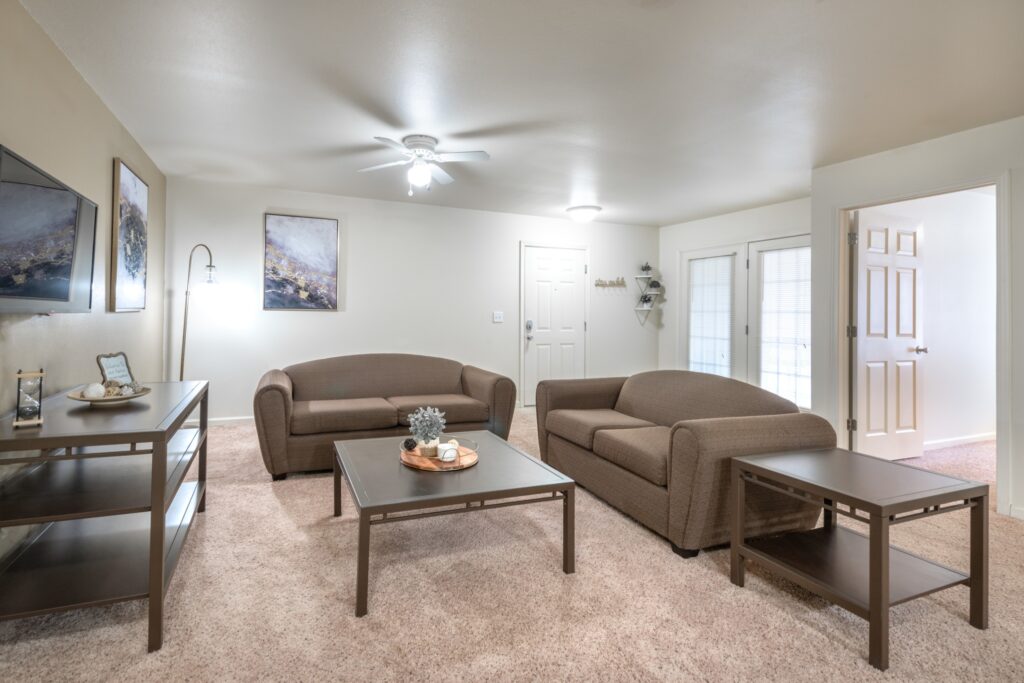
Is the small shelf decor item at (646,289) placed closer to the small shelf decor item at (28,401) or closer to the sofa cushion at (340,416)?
the sofa cushion at (340,416)

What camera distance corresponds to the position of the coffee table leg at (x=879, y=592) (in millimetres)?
1582

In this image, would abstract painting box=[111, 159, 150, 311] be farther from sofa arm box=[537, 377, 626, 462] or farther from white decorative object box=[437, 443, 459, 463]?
sofa arm box=[537, 377, 626, 462]

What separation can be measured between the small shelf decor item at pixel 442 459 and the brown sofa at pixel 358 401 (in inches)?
50.6

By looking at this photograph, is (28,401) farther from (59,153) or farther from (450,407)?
(450,407)

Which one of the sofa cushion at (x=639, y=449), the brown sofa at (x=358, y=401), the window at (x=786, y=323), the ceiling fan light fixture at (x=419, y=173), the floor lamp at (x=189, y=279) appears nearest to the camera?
the sofa cushion at (x=639, y=449)

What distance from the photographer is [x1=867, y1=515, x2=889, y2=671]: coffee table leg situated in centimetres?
158

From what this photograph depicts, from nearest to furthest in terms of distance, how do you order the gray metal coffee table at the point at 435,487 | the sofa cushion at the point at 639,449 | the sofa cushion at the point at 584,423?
the gray metal coffee table at the point at 435,487, the sofa cushion at the point at 639,449, the sofa cushion at the point at 584,423

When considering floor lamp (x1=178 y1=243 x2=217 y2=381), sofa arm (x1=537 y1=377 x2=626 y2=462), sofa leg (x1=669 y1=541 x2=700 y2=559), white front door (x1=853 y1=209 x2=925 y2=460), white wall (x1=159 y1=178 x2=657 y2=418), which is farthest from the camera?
white wall (x1=159 y1=178 x2=657 y2=418)

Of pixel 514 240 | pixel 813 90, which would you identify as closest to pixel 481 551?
pixel 813 90

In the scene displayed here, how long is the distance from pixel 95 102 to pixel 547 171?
2900mm

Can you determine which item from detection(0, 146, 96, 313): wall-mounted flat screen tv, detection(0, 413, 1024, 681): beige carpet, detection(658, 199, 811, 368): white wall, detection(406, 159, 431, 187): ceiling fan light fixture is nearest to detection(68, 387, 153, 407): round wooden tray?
detection(0, 146, 96, 313): wall-mounted flat screen tv

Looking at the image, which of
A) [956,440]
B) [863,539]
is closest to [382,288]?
[863,539]

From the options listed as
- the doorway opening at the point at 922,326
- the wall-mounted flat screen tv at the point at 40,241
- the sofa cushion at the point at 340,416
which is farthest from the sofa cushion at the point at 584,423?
the wall-mounted flat screen tv at the point at 40,241

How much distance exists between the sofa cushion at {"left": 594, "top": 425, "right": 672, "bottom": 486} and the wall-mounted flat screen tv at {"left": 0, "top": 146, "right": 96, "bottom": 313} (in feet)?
8.55
